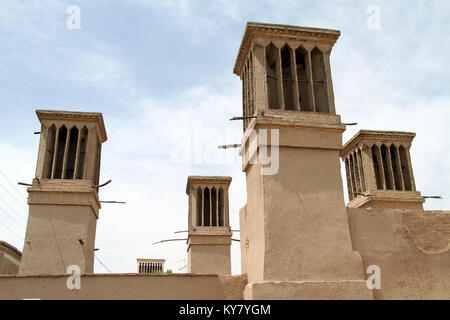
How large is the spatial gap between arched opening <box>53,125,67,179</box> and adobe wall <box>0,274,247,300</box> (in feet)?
30.1

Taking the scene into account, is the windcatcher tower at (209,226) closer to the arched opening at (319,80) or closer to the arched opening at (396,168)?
the arched opening at (396,168)

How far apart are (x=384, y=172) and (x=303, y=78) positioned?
11.6 m

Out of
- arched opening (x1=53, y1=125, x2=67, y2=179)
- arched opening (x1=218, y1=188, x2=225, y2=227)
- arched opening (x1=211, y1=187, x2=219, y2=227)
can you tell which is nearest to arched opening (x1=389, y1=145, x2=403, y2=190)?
arched opening (x1=218, y1=188, x2=225, y2=227)

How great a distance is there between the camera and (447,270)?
31.1 ft

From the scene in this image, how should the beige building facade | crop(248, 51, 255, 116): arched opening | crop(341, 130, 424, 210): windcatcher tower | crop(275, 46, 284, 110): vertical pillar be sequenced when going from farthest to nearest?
1. crop(341, 130, 424, 210): windcatcher tower
2. crop(248, 51, 255, 116): arched opening
3. crop(275, 46, 284, 110): vertical pillar
4. the beige building facade

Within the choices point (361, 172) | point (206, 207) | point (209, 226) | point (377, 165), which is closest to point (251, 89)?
point (361, 172)

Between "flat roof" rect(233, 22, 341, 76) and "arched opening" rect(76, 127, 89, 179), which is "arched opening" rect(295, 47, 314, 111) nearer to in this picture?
"flat roof" rect(233, 22, 341, 76)

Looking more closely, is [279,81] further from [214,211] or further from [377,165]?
[214,211]

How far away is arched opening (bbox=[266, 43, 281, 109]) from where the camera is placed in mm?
10773

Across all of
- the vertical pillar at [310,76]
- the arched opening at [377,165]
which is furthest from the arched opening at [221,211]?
the vertical pillar at [310,76]

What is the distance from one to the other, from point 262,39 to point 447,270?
6.83 metres

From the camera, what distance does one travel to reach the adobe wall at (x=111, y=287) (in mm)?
9000

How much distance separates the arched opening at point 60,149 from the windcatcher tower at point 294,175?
381 inches
